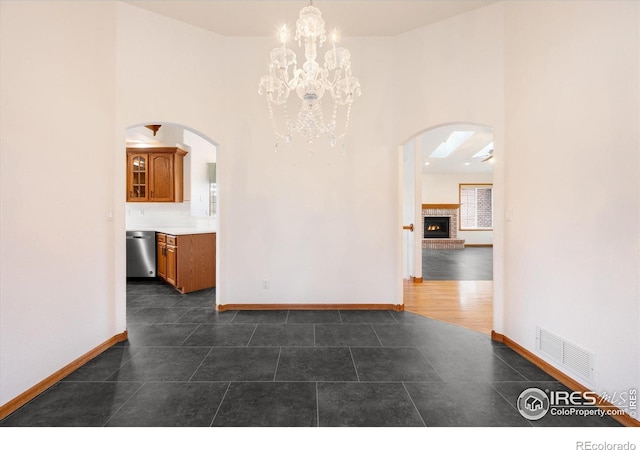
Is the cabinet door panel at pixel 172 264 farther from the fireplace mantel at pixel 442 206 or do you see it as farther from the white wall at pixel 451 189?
the white wall at pixel 451 189

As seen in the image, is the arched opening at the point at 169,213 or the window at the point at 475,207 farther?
the window at the point at 475,207

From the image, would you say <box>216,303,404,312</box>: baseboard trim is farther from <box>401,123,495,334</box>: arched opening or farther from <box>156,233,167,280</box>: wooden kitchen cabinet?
<box>156,233,167,280</box>: wooden kitchen cabinet

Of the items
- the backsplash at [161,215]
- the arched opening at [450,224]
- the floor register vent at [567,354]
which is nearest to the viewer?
the floor register vent at [567,354]

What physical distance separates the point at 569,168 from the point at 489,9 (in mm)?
1965

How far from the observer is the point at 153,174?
495 cm

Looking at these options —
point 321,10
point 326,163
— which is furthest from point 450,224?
point 321,10

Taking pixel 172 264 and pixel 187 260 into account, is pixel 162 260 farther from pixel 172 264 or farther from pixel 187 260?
pixel 187 260

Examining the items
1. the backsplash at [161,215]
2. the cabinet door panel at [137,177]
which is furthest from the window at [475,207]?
the cabinet door panel at [137,177]

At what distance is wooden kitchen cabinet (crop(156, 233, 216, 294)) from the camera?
401 cm

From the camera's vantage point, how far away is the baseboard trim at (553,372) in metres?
1.52

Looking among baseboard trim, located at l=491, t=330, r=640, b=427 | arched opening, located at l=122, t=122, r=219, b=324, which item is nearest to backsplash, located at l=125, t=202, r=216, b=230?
arched opening, located at l=122, t=122, r=219, b=324

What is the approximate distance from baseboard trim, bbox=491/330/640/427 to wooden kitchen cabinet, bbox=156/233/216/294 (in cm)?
393

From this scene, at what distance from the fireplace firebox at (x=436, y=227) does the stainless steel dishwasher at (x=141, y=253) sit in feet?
30.6
